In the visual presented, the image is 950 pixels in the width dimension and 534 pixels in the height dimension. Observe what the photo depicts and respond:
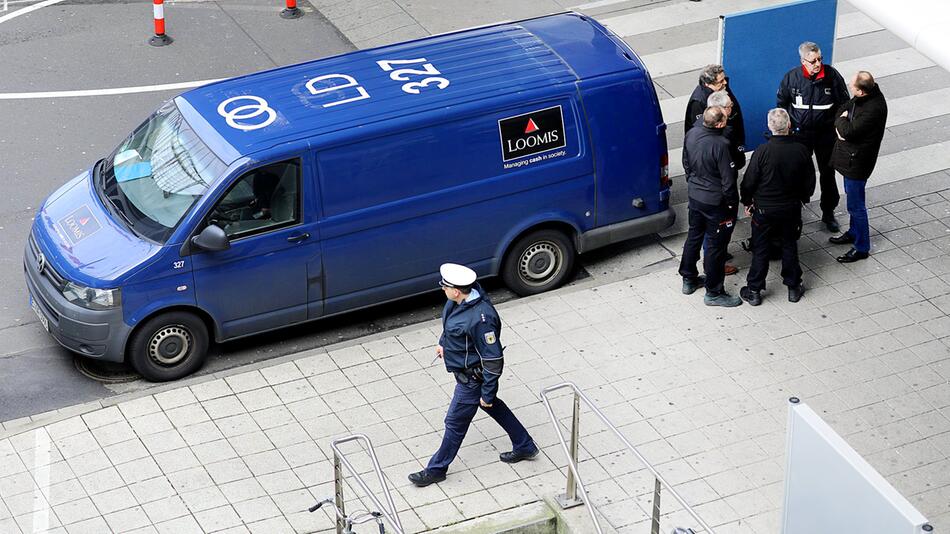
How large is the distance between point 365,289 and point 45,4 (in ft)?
27.5

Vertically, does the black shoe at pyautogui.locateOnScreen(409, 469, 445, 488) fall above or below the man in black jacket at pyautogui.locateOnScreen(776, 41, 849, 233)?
below

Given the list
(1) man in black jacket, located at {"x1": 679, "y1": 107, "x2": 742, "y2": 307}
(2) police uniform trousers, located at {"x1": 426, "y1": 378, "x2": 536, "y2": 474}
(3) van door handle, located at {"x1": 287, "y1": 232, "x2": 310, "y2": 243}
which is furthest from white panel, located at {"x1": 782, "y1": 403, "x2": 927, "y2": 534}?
(3) van door handle, located at {"x1": 287, "y1": 232, "x2": 310, "y2": 243}

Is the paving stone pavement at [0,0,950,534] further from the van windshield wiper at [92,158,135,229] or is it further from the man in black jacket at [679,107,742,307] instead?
the van windshield wiper at [92,158,135,229]

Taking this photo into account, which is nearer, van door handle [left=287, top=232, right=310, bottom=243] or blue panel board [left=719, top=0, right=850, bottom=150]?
van door handle [left=287, top=232, right=310, bottom=243]

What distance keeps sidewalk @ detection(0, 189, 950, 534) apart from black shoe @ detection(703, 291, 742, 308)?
0.08 meters

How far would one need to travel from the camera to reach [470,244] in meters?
11.7

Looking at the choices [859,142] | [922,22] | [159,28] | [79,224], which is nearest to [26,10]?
[159,28]

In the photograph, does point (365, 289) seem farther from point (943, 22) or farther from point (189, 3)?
point (189, 3)

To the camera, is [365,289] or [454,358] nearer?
[454,358]

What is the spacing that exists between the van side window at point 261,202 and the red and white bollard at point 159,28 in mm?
6416

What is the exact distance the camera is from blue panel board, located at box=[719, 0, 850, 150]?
41.4 ft

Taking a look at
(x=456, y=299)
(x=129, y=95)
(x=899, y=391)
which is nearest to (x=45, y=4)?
(x=129, y=95)

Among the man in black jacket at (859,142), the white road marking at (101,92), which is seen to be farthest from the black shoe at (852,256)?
the white road marking at (101,92)

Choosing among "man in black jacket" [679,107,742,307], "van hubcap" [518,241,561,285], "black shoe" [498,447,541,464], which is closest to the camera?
"black shoe" [498,447,541,464]
